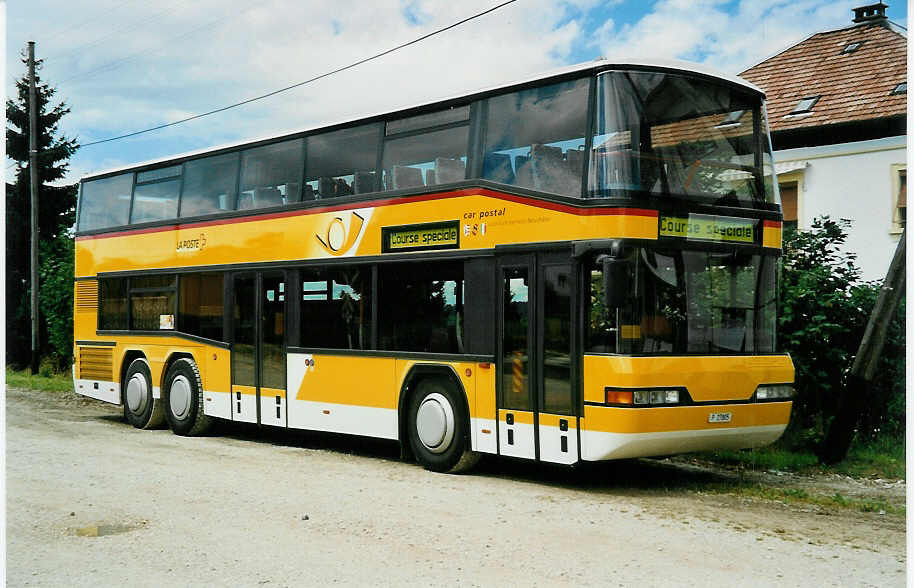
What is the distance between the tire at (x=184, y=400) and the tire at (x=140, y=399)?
303 mm

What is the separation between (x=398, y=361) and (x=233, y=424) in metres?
5.78

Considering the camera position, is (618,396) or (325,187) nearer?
(618,396)

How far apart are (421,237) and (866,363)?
515cm

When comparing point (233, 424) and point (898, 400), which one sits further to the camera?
point (233, 424)

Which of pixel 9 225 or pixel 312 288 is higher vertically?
pixel 9 225

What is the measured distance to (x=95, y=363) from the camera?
1767 cm

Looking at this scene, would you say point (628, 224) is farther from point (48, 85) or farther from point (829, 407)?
point (48, 85)

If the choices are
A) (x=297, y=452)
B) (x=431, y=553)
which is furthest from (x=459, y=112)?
(x=431, y=553)

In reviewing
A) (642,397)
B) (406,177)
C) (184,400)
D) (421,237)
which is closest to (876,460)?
(642,397)

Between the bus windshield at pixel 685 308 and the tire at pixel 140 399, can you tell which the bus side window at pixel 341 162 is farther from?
the tire at pixel 140 399

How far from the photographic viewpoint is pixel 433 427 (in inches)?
448

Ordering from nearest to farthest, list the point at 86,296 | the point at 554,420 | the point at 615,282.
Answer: the point at 615,282 < the point at 554,420 < the point at 86,296

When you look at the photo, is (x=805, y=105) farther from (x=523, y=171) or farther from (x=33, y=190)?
(x=33, y=190)

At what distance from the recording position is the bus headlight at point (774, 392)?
10273 mm
